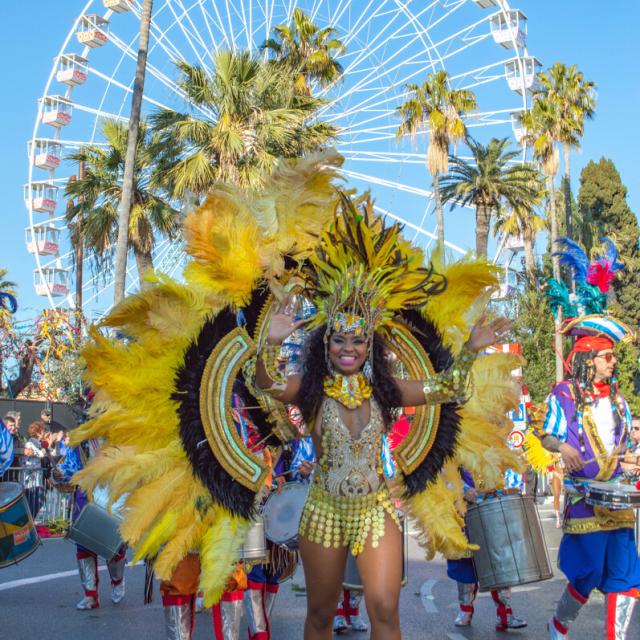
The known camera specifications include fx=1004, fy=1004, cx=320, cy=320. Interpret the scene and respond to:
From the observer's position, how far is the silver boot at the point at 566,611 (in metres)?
6.00

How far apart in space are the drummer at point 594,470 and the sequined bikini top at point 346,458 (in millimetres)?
1822

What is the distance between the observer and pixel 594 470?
6.05 meters

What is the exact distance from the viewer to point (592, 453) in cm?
607

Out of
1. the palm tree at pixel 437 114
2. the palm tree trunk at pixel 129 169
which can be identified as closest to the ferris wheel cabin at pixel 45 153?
the palm tree at pixel 437 114

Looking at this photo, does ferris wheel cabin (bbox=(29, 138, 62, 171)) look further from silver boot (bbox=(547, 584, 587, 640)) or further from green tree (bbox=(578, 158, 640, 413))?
silver boot (bbox=(547, 584, 587, 640))

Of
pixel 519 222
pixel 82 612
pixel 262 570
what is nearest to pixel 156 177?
pixel 82 612

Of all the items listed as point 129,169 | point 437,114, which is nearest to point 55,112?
point 437,114

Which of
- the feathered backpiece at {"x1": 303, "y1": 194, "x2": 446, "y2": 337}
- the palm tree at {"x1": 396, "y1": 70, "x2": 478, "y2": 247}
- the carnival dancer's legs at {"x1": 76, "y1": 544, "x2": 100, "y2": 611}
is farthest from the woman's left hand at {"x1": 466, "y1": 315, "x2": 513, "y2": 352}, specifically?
the palm tree at {"x1": 396, "y1": 70, "x2": 478, "y2": 247}

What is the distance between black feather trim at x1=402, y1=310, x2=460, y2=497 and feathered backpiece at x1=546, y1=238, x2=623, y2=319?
4.75 feet

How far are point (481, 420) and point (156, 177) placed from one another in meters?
14.8

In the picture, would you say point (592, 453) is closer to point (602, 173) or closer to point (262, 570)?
point (262, 570)

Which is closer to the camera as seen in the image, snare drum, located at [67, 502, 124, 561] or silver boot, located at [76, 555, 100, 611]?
snare drum, located at [67, 502, 124, 561]

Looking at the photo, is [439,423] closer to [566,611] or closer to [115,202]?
[566,611]

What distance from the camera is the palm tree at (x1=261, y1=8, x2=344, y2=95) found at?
23.9 m
